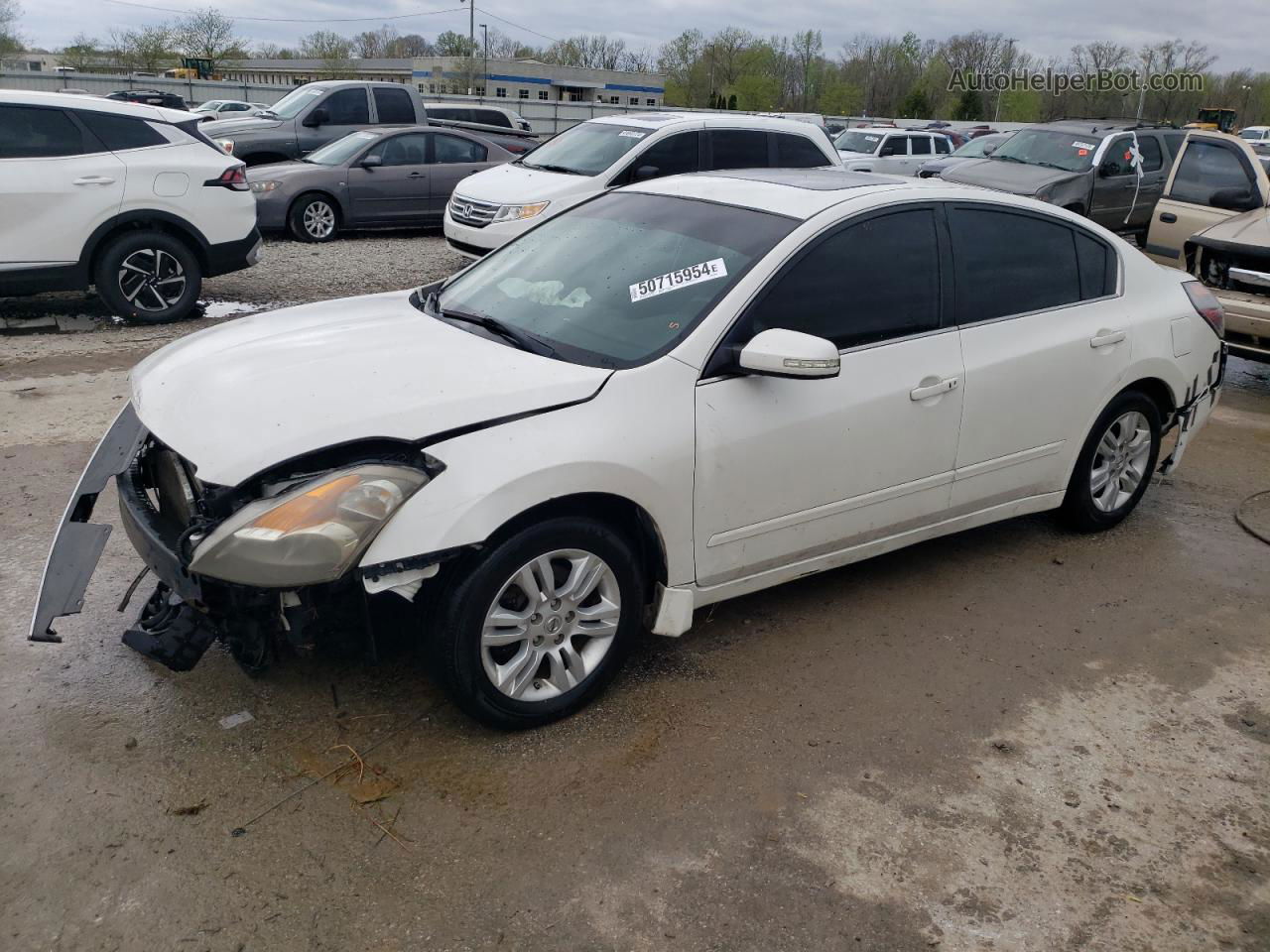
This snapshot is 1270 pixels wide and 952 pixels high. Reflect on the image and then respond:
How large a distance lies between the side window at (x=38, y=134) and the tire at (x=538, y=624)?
6829mm

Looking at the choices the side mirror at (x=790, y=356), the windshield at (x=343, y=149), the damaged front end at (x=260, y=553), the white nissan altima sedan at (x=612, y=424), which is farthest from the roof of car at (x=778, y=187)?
the windshield at (x=343, y=149)

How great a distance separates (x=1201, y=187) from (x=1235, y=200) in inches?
24.8

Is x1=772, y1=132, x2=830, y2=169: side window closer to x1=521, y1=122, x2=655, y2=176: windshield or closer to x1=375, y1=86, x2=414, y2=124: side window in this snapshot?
x1=521, y1=122, x2=655, y2=176: windshield

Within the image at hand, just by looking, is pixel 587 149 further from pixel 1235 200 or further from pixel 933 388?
pixel 933 388

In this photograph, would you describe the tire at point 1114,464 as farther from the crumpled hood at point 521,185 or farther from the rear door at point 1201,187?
the crumpled hood at point 521,185

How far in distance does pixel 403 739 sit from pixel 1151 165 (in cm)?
1452

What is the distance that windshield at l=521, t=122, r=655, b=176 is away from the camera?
35.7 feet

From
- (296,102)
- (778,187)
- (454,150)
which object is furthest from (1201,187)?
(296,102)

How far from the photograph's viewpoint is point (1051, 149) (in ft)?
46.3

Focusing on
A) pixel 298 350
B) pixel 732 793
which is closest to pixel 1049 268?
pixel 732 793

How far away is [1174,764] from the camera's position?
11.3 ft

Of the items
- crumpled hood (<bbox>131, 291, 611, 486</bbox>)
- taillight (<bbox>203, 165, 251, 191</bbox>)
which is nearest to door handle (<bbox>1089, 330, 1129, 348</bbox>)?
crumpled hood (<bbox>131, 291, 611, 486</bbox>)

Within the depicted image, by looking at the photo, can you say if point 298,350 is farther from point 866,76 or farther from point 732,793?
point 866,76

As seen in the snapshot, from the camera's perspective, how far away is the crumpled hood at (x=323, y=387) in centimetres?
306
